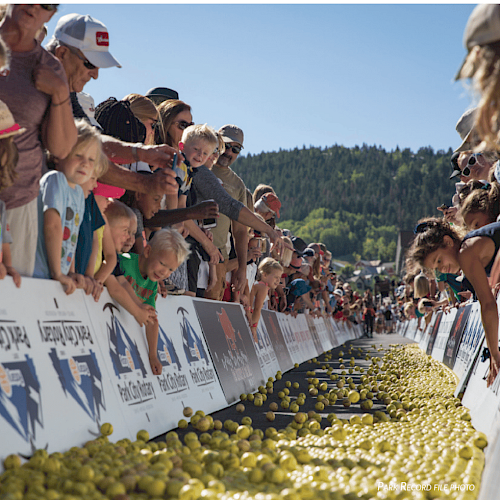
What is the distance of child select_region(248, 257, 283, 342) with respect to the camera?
10.1m

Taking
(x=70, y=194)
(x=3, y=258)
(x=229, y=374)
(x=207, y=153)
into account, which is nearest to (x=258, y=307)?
(x=229, y=374)

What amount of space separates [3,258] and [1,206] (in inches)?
13.2

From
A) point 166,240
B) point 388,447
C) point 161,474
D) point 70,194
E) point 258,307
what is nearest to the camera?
point 161,474

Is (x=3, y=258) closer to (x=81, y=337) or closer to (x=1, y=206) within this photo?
(x=1, y=206)

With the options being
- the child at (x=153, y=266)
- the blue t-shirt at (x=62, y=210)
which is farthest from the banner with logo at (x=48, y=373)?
the child at (x=153, y=266)

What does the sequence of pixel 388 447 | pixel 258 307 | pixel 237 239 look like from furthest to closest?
pixel 258 307 → pixel 237 239 → pixel 388 447

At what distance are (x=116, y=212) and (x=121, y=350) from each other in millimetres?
1315

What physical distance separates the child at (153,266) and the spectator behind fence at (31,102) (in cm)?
132

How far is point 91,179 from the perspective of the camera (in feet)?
16.1

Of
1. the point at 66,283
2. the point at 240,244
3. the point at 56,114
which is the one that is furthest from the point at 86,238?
the point at 240,244

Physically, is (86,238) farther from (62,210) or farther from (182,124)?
(182,124)

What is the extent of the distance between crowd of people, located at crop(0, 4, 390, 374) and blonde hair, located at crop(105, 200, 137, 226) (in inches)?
0.4

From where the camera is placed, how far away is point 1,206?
3.93 metres

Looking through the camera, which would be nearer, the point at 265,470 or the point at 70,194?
the point at 265,470
